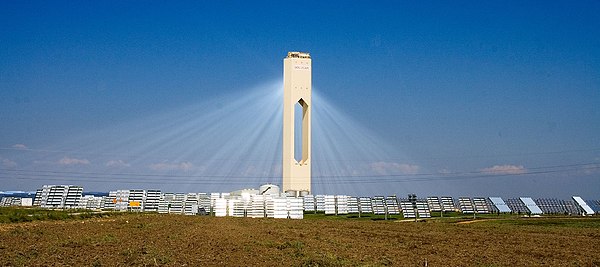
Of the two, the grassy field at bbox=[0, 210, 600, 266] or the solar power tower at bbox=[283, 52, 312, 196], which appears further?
the solar power tower at bbox=[283, 52, 312, 196]

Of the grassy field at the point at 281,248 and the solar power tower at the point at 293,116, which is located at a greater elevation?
the solar power tower at the point at 293,116

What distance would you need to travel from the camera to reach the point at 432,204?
55.2 m

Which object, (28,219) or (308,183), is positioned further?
(308,183)

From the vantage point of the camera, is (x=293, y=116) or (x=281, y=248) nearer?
(x=281, y=248)

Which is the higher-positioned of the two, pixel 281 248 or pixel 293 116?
pixel 293 116

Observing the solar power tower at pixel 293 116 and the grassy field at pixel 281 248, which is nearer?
the grassy field at pixel 281 248

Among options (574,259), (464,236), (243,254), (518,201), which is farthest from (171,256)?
(518,201)

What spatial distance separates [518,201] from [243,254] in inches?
1773

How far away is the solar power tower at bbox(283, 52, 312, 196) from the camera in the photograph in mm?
72312

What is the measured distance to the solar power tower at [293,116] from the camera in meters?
72.3

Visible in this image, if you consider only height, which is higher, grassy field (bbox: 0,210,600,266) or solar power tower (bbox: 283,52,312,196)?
solar power tower (bbox: 283,52,312,196)

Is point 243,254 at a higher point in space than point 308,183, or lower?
lower

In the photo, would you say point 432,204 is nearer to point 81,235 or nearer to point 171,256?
point 81,235

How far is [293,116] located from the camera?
242 feet
